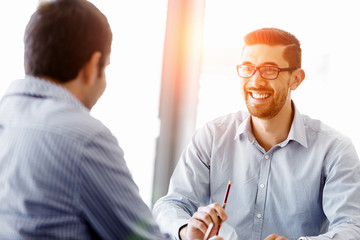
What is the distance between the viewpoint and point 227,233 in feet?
5.34

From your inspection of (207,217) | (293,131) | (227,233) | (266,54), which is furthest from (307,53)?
(207,217)

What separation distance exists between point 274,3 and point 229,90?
0.58 meters

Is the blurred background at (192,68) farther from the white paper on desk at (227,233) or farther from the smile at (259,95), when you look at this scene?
the white paper on desk at (227,233)

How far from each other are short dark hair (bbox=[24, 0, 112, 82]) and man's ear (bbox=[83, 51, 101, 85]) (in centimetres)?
1

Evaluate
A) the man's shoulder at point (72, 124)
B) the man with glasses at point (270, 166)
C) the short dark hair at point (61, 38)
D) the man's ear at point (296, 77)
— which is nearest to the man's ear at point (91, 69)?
the short dark hair at point (61, 38)

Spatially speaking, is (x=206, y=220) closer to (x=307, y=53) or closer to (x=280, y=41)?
(x=280, y=41)

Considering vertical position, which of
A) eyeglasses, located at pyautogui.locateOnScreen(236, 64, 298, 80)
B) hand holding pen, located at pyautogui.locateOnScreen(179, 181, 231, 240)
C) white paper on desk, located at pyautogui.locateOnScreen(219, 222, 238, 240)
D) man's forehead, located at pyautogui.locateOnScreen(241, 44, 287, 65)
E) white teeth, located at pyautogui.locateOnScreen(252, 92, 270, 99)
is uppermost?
man's forehead, located at pyautogui.locateOnScreen(241, 44, 287, 65)

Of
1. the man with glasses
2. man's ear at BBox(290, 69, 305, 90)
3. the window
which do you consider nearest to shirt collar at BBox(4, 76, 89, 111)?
the man with glasses

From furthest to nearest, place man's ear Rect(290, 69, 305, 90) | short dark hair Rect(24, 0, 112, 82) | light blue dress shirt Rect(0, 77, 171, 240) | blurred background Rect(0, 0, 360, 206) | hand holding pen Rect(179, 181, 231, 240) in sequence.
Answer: blurred background Rect(0, 0, 360, 206) < man's ear Rect(290, 69, 305, 90) < hand holding pen Rect(179, 181, 231, 240) < short dark hair Rect(24, 0, 112, 82) < light blue dress shirt Rect(0, 77, 171, 240)

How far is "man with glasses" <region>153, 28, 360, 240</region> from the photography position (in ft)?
5.32

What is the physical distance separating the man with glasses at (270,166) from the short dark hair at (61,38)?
0.82m

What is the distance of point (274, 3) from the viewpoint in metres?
2.32

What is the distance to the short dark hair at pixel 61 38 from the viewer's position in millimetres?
892

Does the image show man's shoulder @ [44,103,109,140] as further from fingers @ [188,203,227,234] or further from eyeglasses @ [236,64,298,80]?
eyeglasses @ [236,64,298,80]
